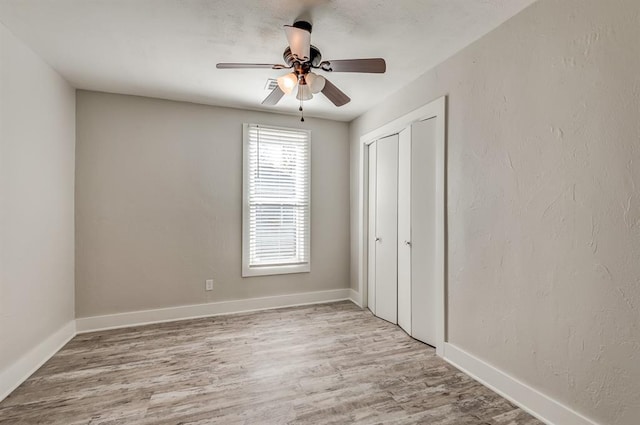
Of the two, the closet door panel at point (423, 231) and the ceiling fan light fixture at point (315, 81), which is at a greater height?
the ceiling fan light fixture at point (315, 81)

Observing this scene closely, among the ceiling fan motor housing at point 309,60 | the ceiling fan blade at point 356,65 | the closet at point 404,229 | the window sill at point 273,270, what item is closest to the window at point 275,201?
the window sill at point 273,270

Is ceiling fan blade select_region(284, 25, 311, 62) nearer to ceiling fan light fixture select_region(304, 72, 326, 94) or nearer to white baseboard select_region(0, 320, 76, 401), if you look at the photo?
ceiling fan light fixture select_region(304, 72, 326, 94)

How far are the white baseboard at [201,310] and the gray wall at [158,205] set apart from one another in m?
0.07

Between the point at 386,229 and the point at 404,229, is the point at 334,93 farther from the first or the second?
the point at 386,229

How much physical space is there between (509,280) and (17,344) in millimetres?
3654

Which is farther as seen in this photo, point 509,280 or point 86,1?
point 509,280

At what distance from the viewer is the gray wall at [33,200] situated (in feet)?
6.97

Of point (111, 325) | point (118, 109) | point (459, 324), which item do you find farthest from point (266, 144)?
point (459, 324)

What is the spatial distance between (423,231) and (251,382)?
6.64 ft

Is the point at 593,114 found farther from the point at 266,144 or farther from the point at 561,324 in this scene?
the point at 266,144

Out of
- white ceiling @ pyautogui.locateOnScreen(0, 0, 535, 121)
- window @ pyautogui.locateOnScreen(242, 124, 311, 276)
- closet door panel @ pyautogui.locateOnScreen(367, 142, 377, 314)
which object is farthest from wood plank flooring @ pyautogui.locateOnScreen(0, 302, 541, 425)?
white ceiling @ pyautogui.locateOnScreen(0, 0, 535, 121)

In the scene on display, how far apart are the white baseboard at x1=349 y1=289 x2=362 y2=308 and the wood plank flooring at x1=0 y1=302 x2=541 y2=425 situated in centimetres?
78

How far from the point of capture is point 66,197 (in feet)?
9.86

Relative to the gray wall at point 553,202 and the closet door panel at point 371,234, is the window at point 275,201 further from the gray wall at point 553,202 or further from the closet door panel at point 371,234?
the gray wall at point 553,202
